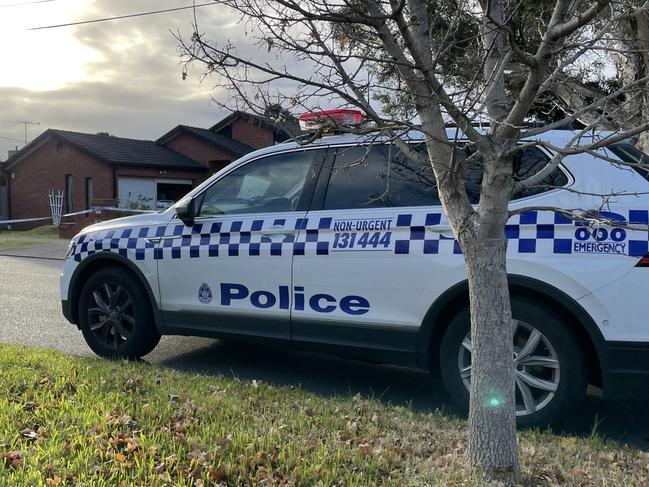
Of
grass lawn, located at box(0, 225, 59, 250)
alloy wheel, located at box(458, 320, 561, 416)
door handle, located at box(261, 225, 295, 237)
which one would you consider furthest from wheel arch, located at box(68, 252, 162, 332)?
grass lawn, located at box(0, 225, 59, 250)

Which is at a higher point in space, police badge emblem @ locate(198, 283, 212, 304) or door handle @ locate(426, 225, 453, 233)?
door handle @ locate(426, 225, 453, 233)

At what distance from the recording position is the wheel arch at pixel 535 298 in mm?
3514

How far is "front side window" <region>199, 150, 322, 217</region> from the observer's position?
4.63m

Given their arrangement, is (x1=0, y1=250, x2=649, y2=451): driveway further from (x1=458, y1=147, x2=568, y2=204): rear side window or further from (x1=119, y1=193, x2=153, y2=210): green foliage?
(x1=119, y1=193, x2=153, y2=210): green foliage

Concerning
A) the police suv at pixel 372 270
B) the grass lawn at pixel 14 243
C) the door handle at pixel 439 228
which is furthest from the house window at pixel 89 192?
the door handle at pixel 439 228

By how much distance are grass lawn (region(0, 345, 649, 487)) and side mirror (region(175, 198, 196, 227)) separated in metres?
1.33

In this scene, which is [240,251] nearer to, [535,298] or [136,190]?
[535,298]

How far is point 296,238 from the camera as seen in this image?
14.5 ft

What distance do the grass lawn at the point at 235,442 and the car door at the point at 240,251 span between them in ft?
2.27

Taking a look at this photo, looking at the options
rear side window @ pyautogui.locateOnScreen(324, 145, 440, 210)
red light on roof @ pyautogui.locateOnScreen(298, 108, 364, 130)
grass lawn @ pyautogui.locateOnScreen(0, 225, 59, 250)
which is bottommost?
grass lawn @ pyautogui.locateOnScreen(0, 225, 59, 250)

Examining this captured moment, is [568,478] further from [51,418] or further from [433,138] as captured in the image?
[51,418]

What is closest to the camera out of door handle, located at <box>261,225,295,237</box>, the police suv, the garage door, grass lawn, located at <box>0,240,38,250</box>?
the police suv

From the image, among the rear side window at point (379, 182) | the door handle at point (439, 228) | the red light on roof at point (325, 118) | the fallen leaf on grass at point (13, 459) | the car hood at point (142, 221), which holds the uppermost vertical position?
the red light on roof at point (325, 118)

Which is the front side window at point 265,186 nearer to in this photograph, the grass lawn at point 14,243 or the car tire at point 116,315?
the car tire at point 116,315
